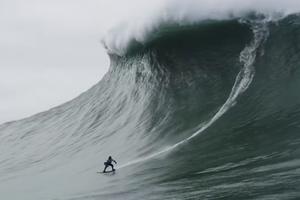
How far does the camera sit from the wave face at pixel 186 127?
1246 cm

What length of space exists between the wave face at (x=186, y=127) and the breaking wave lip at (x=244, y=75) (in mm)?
40

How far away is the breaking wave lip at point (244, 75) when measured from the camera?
15.9 m

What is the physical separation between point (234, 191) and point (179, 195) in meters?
1.09

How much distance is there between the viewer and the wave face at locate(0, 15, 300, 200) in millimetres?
12461

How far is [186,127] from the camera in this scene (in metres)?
17.1

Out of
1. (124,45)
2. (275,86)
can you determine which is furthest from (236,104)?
(124,45)

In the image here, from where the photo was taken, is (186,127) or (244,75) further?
(244,75)

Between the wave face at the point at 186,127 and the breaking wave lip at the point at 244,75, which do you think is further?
the breaking wave lip at the point at 244,75

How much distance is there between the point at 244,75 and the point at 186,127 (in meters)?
2.51

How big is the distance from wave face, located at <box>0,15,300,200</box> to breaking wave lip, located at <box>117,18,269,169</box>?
0.13 ft

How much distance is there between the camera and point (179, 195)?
11570mm

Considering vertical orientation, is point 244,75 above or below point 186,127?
above

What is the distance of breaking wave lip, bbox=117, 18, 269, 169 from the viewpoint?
15938mm

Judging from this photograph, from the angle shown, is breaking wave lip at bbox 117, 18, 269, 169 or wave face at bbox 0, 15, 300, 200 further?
breaking wave lip at bbox 117, 18, 269, 169
